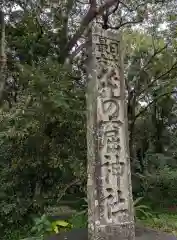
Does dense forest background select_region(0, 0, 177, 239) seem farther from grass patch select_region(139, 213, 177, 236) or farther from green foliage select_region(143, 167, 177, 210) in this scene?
grass patch select_region(139, 213, 177, 236)

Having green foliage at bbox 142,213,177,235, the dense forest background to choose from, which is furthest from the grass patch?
the dense forest background

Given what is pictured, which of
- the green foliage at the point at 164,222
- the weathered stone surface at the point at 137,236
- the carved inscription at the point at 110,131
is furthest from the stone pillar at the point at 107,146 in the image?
the green foliage at the point at 164,222

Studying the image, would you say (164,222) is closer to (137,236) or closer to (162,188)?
(162,188)

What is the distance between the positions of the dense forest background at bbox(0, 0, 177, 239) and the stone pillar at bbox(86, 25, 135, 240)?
9.31 feet

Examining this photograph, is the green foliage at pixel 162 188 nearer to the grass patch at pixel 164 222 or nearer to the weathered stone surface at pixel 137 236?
the grass patch at pixel 164 222

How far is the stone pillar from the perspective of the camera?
3.71 metres

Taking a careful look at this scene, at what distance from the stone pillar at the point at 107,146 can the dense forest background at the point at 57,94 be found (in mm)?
2839

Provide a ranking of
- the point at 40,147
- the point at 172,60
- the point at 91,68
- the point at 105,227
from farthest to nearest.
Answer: the point at 172,60 < the point at 40,147 < the point at 91,68 < the point at 105,227

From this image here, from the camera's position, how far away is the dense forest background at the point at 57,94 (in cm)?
728

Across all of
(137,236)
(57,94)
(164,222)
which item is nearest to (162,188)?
(164,222)

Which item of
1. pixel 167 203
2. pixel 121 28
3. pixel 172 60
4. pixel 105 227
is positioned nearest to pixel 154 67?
pixel 172 60

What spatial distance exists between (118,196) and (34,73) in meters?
4.21

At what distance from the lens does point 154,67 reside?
12.3m

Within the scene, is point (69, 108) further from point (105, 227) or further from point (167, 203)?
point (167, 203)
